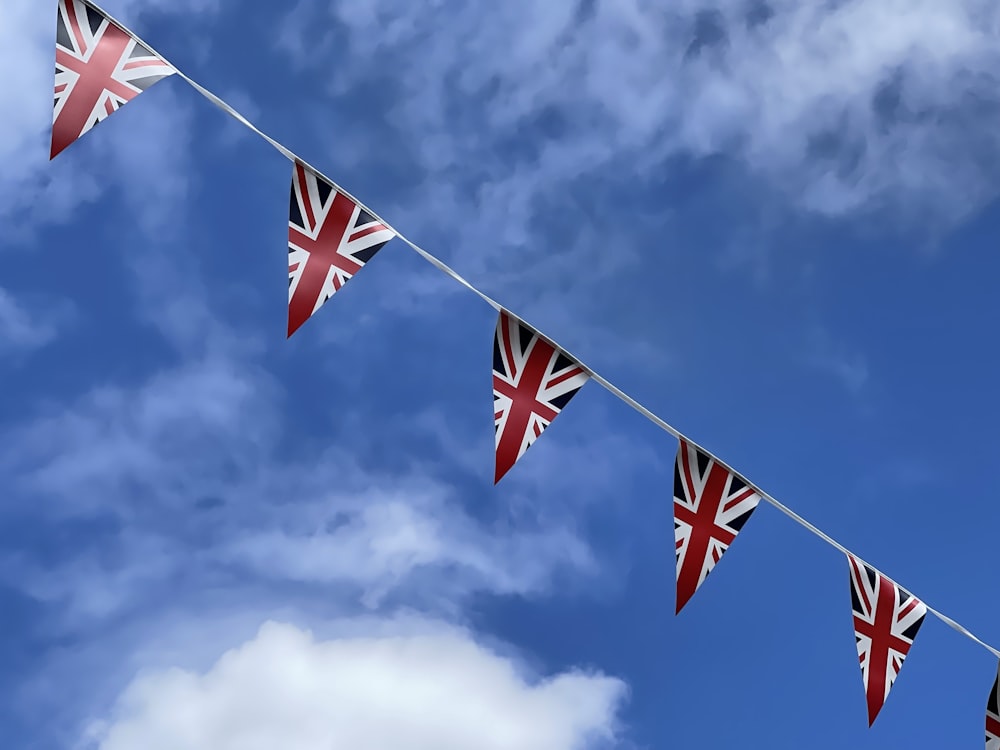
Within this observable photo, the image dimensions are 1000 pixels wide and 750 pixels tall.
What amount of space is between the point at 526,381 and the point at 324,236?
2014 mm

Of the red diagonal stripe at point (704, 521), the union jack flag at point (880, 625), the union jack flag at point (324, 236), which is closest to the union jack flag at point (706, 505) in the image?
the red diagonal stripe at point (704, 521)

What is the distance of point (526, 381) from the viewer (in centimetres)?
860

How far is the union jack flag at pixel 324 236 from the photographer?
8.31 meters

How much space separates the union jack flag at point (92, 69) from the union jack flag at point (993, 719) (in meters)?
10.2

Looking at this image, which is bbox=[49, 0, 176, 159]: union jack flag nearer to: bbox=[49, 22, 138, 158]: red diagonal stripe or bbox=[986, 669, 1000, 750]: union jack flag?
bbox=[49, 22, 138, 158]: red diagonal stripe

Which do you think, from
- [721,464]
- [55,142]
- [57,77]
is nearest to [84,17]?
[57,77]

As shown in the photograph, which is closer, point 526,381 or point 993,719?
point 526,381

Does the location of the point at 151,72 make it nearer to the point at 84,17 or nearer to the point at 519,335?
the point at 84,17

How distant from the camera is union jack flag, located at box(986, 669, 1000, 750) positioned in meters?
11.1

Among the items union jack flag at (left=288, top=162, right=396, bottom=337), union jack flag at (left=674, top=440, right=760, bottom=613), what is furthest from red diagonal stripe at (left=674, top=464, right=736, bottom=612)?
union jack flag at (left=288, top=162, right=396, bottom=337)

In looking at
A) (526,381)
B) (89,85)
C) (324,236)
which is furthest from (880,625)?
(89,85)

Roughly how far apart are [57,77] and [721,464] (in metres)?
6.38

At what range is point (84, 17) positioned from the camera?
8602 mm

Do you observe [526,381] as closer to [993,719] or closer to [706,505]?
[706,505]
